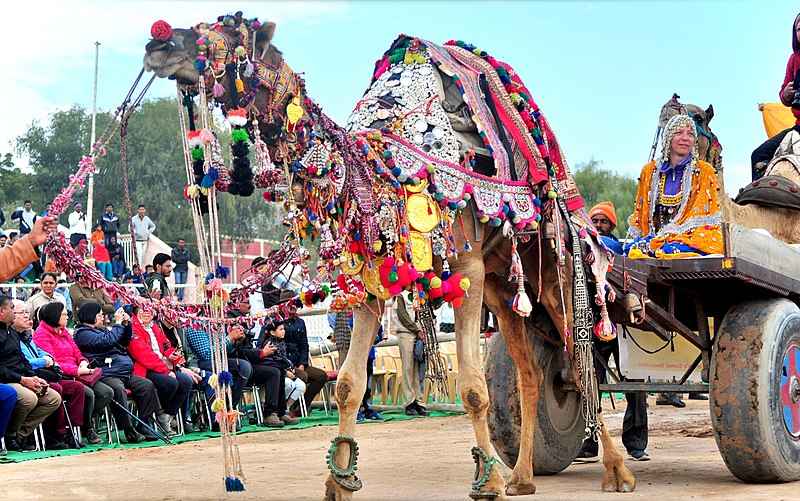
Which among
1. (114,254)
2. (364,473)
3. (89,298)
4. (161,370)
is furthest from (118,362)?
(114,254)

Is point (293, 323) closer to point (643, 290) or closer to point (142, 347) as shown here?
point (142, 347)

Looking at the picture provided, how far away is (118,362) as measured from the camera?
12.7m

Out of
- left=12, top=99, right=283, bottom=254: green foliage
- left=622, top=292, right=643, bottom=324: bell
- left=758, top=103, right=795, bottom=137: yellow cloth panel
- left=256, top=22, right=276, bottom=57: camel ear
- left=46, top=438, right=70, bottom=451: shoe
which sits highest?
left=12, top=99, right=283, bottom=254: green foliage

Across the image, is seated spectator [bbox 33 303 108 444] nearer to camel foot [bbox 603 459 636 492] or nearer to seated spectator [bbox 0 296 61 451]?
seated spectator [bbox 0 296 61 451]

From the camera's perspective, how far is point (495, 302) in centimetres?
830

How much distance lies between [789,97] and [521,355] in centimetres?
371

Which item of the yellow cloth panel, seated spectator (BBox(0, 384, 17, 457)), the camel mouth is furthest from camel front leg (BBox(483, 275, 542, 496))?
seated spectator (BBox(0, 384, 17, 457))

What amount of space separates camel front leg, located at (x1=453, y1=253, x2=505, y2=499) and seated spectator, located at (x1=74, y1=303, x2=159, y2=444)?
20.8 feet

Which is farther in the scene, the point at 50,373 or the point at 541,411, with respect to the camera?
the point at 50,373

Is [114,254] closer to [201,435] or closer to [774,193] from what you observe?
[201,435]

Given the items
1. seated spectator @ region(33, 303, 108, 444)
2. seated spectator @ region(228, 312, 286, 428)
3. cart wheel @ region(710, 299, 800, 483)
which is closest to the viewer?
cart wheel @ region(710, 299, 800, 483)

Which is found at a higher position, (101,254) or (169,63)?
(101,254)

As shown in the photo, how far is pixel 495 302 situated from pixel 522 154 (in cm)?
123

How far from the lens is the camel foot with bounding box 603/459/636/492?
7984mm
